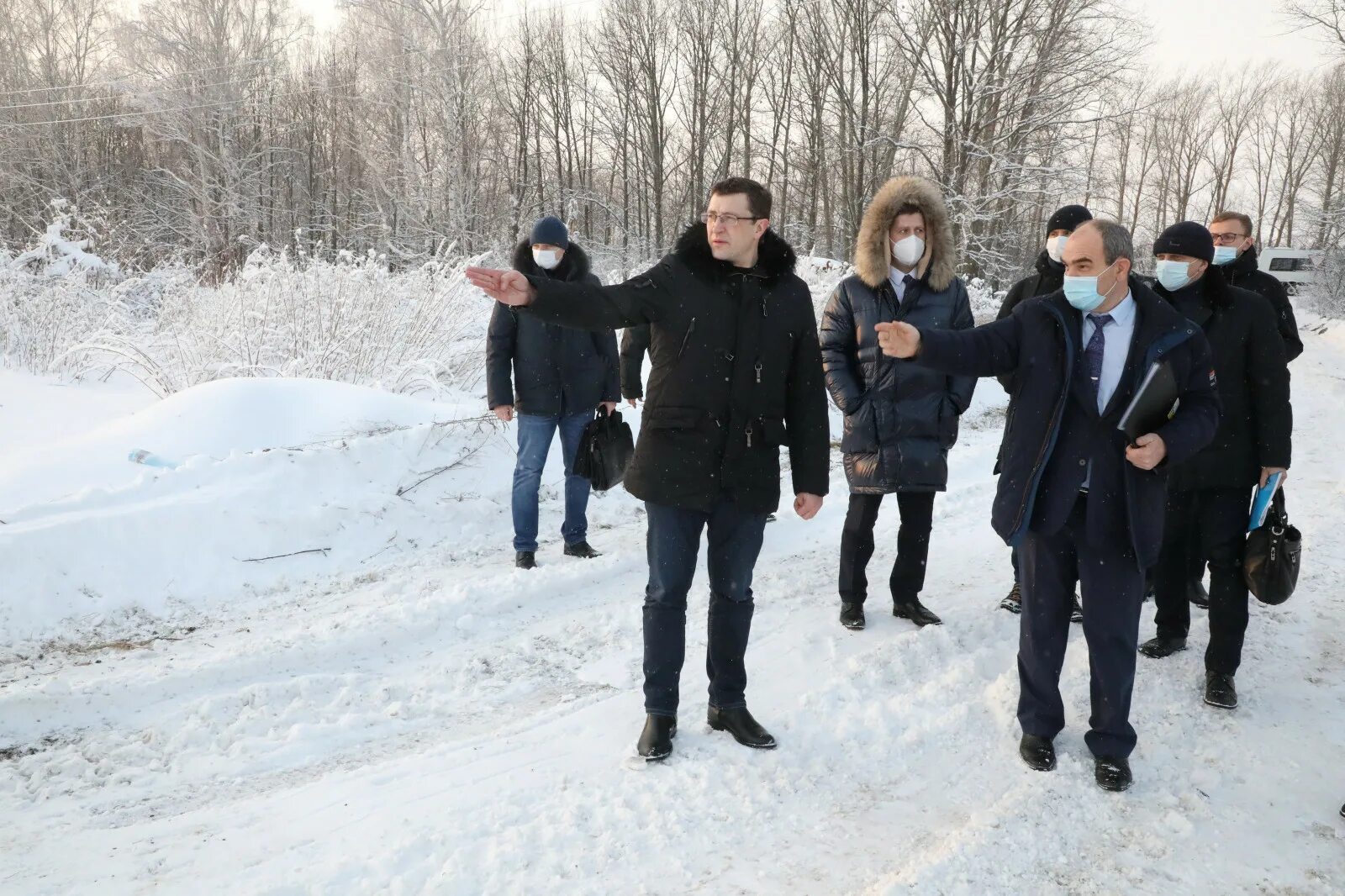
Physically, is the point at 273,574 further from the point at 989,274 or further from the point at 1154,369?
the point at 989,274

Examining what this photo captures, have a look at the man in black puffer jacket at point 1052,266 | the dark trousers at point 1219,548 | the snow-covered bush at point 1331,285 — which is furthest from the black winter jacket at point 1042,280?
the snow-covered bush at point 1331,285

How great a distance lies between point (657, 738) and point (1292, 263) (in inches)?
1807

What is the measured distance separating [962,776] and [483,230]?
28.4 meters

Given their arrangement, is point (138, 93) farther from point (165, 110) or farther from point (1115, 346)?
point (1115, 346)

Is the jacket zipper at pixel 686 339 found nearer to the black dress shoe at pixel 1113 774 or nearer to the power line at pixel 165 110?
the black dress shoe at pixel 1113 774

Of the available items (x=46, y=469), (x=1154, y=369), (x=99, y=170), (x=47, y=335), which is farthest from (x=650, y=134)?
(x=1154, y=369)

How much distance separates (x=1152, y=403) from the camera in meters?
2.80

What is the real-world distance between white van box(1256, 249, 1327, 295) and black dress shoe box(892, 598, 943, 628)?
40.8 m

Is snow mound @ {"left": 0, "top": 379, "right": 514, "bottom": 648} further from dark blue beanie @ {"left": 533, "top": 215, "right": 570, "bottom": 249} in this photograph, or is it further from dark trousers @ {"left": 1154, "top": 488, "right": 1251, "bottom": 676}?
dark trousers @ {"left": 1154, "top": 488, "right": 1251, "bottom": 676}

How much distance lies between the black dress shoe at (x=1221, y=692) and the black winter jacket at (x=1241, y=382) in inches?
32.1

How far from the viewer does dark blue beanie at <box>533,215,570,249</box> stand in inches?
196

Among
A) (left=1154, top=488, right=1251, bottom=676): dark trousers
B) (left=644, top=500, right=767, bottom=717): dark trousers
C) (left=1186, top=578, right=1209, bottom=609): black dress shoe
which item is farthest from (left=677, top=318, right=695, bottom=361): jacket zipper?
(left=1186, top=578, right=1209, bottom=609): black dress shoe

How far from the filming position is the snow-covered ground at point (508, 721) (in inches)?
97.3

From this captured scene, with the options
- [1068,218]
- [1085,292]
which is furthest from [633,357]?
[1085,292]
